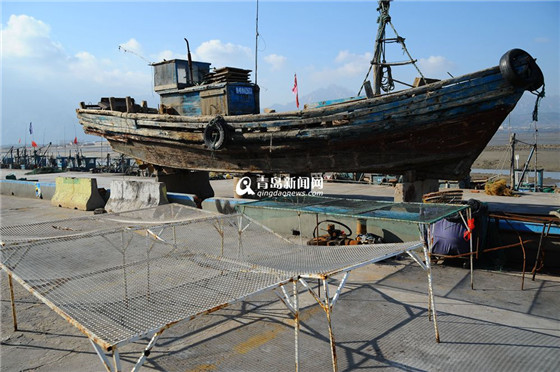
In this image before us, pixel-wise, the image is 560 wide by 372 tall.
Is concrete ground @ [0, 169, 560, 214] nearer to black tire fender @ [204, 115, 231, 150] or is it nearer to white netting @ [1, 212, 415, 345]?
black tire fender @ [204, 115, 231, 150]

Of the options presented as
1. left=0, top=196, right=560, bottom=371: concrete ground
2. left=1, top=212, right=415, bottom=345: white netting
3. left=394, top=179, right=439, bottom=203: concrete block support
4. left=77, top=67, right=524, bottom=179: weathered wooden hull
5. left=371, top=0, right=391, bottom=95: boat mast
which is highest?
left=371, top=0, right=391, bottom=95: boat mast

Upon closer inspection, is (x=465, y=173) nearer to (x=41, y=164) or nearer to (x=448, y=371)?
(x=448, y=371)

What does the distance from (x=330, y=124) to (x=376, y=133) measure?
56.9 inches

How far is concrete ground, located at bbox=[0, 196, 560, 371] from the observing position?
5230mm

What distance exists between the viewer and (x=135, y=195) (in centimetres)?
1627

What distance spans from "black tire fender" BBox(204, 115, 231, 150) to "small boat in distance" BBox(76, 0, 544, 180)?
0.03 m

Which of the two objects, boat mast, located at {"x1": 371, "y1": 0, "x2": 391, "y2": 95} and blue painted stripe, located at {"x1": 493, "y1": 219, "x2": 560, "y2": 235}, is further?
boat mast, located at {"x1": 371, "y1": 0, "x2": 391, "y2": 95}

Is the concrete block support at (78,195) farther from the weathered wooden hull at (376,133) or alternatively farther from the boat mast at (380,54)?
the boat mast at (380,54)

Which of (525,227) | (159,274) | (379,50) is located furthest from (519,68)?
(159,274)

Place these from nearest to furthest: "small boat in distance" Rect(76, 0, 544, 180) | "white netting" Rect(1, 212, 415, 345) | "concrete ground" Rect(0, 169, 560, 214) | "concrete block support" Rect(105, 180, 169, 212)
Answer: "white netting" Rect(1, 212, 415, 345) < "small boat in distance" Rect(76, 0, 544, 180) < "concrete ground" Rect(0, 169, 560, 214) < "concrete block support" Rect(105, 180, 169, 212)

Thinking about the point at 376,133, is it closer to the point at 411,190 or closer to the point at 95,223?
the point at 411,190

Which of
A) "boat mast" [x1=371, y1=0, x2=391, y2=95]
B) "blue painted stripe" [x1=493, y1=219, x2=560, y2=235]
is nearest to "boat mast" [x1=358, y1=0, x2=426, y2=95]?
"boat mast" [x1=371, y1=0, x2=391, y2=95]

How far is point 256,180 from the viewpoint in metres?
16.7

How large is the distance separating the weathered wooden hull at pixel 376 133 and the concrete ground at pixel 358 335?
14.8 ft
